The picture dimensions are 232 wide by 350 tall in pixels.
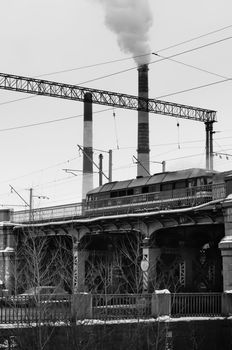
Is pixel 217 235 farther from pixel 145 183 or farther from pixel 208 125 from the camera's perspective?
pixel 208 125

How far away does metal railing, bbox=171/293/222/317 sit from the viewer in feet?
113

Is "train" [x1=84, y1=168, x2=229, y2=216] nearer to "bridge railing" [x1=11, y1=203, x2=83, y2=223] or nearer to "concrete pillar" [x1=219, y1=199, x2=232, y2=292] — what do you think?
"bridge railing" [x1=11, y1=203, x2=83, y2=223]

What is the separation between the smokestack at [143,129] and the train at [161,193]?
777 inches

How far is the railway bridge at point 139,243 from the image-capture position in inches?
1563

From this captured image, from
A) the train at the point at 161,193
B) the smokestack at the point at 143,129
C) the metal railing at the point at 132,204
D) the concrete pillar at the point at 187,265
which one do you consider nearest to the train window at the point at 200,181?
the train at the point at 161,193

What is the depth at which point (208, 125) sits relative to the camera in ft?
282

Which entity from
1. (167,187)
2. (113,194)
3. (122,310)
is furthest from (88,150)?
(122,310)

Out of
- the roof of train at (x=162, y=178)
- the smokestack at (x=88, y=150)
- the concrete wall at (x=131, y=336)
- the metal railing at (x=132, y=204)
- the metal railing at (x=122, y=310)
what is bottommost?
the concrete wall at (x=131, y=336)

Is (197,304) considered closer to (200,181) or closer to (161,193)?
(200,181)

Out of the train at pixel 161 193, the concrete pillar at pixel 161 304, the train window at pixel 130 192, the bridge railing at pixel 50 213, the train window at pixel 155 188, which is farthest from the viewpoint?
the bridge railing at pixel 50 213

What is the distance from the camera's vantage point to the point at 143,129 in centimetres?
7800

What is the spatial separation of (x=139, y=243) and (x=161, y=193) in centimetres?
411

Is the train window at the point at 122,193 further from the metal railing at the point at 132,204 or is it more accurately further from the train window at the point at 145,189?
the train window at the point at 145,189

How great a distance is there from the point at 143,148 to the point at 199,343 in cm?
4621
